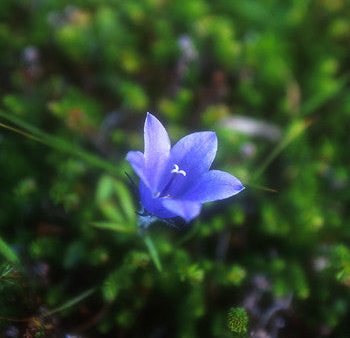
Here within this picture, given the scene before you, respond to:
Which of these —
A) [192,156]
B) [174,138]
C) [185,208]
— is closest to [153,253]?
[192,156]

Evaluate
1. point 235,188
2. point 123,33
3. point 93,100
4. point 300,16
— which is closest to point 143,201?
point 235,188

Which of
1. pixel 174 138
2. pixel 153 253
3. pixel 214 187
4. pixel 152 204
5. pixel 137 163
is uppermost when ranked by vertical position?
pixel 137 163

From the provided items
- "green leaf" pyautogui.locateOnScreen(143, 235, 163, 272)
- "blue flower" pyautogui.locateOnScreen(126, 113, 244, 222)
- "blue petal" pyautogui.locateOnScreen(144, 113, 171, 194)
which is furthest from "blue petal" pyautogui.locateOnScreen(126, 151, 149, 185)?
"green leaf" pyautogui.locateOnScreen(143, 235, 163, 272)

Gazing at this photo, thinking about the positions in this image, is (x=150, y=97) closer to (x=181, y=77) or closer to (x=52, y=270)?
(x=181, y=77)

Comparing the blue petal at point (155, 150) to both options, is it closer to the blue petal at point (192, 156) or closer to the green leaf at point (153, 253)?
the blue petal at point (192, 156)

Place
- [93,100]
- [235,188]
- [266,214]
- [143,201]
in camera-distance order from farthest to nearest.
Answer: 1. [93,100]
2. [266,214]
3. [143,201]
4. [235,188]

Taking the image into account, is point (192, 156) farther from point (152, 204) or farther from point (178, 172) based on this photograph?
point (152, 204)
